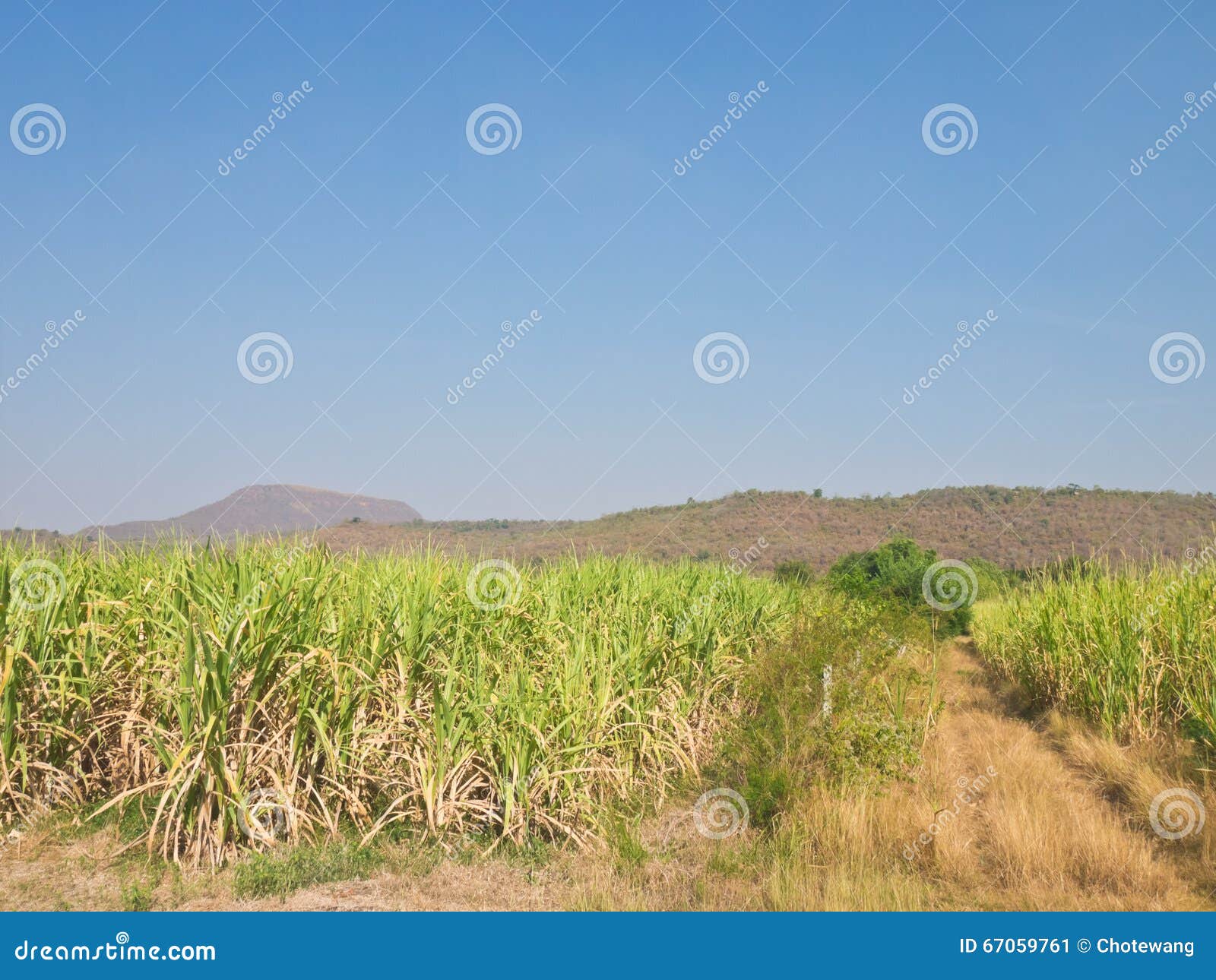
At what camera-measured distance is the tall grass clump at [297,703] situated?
5.05m

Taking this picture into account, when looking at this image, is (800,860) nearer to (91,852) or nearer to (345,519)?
(91,852)

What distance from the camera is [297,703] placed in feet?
17.8

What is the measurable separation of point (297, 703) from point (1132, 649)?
8310mm

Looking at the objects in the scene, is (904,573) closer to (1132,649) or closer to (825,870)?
(1132,649)

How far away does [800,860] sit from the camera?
5.39m

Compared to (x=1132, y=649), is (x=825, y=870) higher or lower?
lower

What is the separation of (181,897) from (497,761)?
77.1 inches

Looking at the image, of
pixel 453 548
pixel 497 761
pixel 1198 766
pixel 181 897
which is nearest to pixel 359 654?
pixel 497 761

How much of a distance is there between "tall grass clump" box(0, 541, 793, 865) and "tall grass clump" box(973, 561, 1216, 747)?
5.03 meters

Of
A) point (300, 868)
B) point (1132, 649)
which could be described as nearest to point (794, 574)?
point (1132, 649)

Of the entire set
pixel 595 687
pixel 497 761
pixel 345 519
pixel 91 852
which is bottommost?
pixel 91 852

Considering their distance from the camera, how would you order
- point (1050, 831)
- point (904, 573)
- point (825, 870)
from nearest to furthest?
point (825, 870)
point (1050, 831)
point (904, 573)

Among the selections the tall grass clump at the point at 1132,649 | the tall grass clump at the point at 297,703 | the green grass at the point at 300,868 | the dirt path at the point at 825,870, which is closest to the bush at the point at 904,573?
the tall grass clump at the point at 1132,649

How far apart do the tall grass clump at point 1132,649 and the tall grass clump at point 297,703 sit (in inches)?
198
